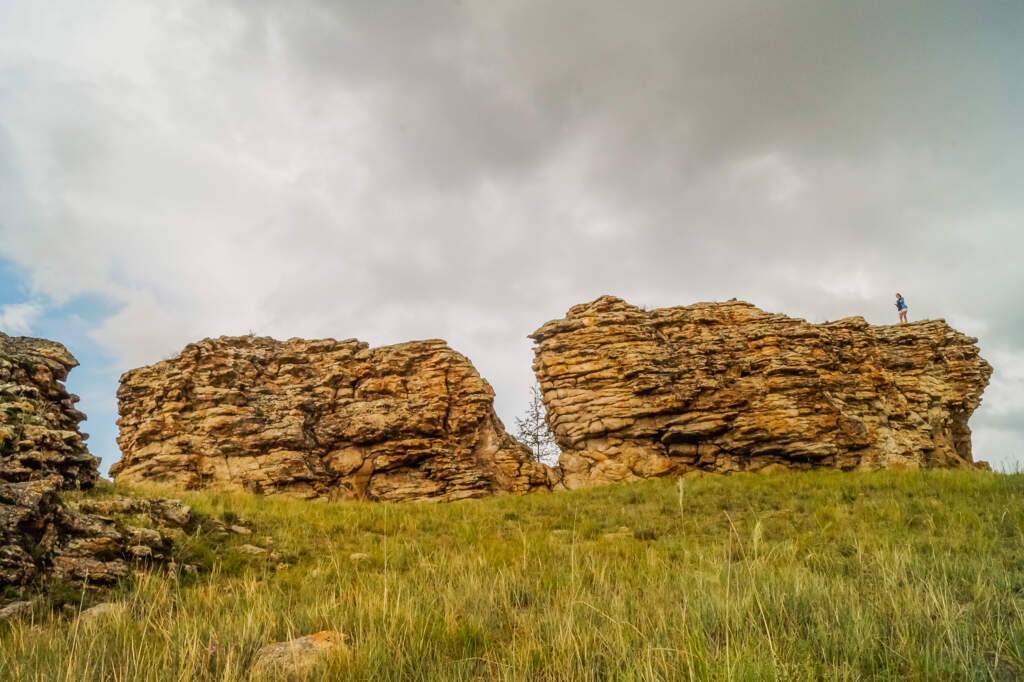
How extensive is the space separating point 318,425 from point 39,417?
15452 millimetres

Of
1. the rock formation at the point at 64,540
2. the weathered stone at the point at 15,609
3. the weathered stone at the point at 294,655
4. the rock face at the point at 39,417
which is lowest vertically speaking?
the weathered stone at the point at 15,609

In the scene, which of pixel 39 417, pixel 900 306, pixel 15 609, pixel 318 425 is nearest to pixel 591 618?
pixel 15 609

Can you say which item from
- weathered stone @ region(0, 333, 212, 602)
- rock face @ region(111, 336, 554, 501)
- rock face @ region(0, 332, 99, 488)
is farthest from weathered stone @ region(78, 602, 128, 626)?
rock face @ region(111, 336, 554, 501)

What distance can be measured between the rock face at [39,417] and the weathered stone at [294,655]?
792cm

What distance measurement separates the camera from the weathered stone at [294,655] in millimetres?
3088

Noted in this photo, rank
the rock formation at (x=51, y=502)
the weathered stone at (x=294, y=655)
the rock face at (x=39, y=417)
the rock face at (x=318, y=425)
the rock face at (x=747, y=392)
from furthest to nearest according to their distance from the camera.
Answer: the rock face at (x=318, y=425) < the rock face at (x=747, y=392) < the rock face at (x=39, y=417) < the rock formation at (x=51, y=502) < the weathered stone at (x=294, y=655)

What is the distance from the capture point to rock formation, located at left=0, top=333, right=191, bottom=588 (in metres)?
6.47

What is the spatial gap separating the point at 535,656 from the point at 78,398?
15048mm

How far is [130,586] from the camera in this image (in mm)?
6609

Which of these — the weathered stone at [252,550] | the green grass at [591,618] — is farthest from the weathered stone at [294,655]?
the weathered stone at [252,550]

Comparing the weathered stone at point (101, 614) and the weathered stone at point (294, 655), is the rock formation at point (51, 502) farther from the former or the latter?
the weathered stone at point (294, 655)

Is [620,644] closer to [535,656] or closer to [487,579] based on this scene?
[535,656]

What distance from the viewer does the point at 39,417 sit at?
413 inches

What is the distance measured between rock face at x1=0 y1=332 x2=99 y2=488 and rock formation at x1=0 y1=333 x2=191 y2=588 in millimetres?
16
